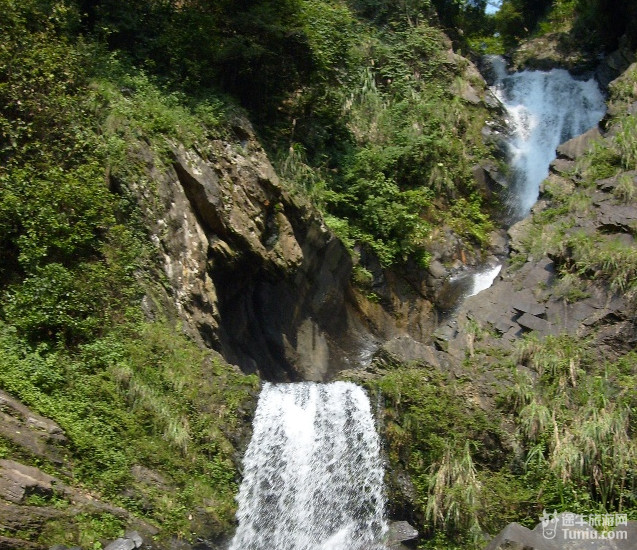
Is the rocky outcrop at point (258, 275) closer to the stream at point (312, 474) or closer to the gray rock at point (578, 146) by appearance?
the stream at point (312, 474)

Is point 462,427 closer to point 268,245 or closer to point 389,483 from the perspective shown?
point 389,483

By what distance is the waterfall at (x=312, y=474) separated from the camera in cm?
1004

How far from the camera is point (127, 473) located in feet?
29.1

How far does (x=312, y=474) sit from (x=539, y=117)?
644 inches

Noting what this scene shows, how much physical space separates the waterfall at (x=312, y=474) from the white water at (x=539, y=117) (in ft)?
35.4

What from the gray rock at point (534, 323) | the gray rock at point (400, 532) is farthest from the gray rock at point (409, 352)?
the gray rock at point (400, 532)

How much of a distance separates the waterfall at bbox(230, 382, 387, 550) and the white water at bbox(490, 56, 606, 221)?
10.8 metres

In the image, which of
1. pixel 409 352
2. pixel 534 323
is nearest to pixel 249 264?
pixel 409 352

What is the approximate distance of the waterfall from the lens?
10039 mm

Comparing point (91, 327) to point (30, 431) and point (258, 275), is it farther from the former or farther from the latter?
point (258, 275)

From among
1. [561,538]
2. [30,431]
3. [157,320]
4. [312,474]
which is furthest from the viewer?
[157,320]

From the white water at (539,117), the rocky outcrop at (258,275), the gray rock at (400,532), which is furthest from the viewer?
the white water at (539,117)

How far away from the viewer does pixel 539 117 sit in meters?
23.0

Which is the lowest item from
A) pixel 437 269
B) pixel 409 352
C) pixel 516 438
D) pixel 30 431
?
pixel 30 431
